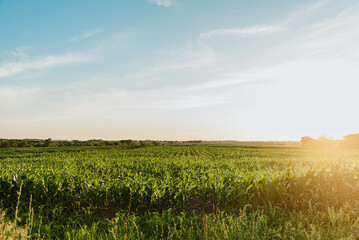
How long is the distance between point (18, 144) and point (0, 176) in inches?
3518

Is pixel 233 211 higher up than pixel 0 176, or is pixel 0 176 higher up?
pixel 0 176

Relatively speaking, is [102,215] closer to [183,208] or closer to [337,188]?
[183,208]

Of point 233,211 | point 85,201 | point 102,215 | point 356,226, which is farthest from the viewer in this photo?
point 85,201

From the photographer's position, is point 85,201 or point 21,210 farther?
point 85,201

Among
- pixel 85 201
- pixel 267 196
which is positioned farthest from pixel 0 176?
pixel 267 196

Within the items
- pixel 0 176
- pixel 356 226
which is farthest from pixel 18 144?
pixel 356 226

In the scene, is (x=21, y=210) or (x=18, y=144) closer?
(x=21, y=210)

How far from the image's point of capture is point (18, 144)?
257ft

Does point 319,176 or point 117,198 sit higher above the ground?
point 319,176

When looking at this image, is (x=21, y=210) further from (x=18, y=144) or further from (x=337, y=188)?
(x=18, y=144)

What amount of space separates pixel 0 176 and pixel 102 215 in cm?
550

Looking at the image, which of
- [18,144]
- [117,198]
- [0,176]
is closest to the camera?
[117,198]

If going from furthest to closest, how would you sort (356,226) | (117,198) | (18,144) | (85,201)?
(18,144)
(85,201)
(117,198)
(356,226)

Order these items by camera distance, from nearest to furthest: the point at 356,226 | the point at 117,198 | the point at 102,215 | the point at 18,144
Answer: the point at 356,226 → the point at 102,215 → the point at 117,198 → the point at 18,144
